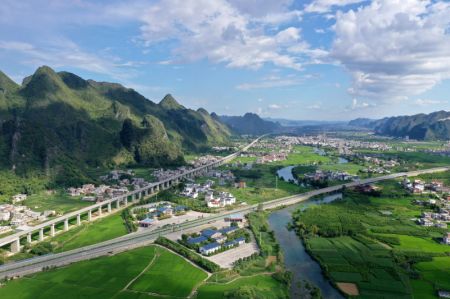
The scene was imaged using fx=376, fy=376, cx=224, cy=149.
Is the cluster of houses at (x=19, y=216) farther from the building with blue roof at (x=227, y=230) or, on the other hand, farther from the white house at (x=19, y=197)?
the building with blue roof at (x=227, y=230)

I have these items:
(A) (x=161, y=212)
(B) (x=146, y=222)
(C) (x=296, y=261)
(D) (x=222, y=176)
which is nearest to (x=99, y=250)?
(B) (x=146, y=222)

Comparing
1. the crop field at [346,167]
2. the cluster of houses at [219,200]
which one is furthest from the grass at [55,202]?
the crop field at [346,167]

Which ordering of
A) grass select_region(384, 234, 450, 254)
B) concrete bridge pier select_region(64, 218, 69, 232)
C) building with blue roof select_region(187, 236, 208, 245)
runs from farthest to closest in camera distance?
1. concrete bridge pier select_region(64, 218, 69, 232)
2. building with blue roof select_region(187, 236, 208, 245)
3. grass select_region(384, 234, 450, 254)

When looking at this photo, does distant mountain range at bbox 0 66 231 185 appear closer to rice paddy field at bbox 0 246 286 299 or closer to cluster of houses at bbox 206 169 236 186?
cluster of houses at bbox 206 169 236 186

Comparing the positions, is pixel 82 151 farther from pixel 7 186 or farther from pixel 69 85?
pixel 69 85

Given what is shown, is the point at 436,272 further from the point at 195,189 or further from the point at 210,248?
the point at 195,189

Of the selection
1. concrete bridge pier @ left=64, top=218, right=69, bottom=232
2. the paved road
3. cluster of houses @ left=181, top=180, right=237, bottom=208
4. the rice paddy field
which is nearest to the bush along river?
the rice paddy field
